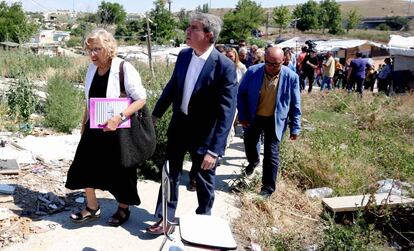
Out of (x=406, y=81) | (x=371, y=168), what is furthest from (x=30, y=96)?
(x=406, y=81)

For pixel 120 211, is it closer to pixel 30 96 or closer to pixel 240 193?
pixel 240 193

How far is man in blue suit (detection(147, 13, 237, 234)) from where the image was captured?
135 inches

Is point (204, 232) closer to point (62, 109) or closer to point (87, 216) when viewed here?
point (87, 216)

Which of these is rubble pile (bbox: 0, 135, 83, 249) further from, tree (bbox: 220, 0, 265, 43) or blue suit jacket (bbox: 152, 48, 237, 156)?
tree (bbox: 220, 0, 265, 43)

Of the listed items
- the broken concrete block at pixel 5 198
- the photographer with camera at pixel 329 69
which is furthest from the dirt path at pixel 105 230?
the photographer with camera at pixel 329 69

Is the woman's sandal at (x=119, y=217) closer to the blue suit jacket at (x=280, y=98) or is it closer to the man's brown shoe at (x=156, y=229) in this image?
the man's brown shoe at (x=156, y=229)

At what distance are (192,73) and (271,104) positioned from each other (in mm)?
1520

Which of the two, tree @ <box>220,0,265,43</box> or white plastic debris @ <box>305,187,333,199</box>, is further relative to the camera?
tree @ <box>220,0,265,43</box>

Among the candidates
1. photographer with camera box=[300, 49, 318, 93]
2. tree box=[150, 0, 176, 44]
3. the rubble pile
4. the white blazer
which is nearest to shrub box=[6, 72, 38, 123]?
the rubble pile

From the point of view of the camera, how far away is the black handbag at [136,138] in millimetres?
3650

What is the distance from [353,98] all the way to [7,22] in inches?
1917

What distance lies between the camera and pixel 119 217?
13.0 ft

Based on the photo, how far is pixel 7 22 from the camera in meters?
51.3

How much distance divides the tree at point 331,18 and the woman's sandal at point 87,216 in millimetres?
77555
